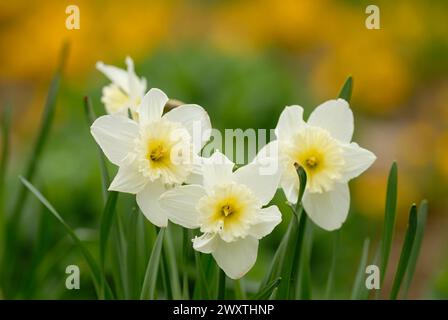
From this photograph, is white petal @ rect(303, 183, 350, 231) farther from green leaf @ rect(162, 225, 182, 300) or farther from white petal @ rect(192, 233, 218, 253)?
green leaf @ rect(162, 225, 182, 300)

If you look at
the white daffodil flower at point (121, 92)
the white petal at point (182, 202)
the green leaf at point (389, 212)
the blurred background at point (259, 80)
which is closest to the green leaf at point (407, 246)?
the green leaf at point (389, 212)

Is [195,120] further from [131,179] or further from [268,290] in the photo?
[268,290]

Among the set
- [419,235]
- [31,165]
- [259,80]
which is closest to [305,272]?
[419,235]

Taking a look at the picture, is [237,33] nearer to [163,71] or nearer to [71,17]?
[163,71]

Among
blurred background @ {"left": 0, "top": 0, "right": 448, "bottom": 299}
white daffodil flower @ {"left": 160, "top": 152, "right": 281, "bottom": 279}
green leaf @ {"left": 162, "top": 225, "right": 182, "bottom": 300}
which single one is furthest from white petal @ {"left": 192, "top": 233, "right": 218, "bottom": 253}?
blurred background @ {"left": 0, "top": 0, "right": 448, "bottom": 299}
